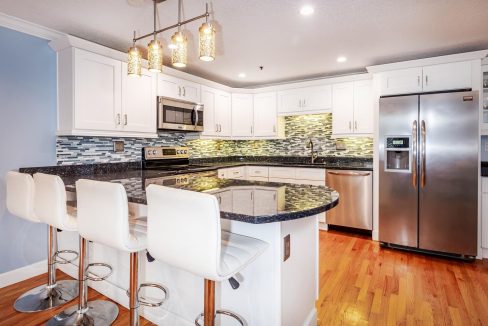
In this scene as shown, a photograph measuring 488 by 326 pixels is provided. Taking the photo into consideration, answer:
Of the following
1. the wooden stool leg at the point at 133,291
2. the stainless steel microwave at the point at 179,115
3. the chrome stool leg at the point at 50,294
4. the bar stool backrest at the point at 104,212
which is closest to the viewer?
the bar stool backrest at the point at 104,212

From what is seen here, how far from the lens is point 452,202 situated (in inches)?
114

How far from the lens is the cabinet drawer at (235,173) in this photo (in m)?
4.11

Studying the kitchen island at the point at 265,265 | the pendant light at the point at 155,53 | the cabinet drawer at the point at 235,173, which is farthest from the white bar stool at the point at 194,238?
the cabinet drawer at the point at 235,173

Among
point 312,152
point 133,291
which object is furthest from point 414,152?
point 133,291

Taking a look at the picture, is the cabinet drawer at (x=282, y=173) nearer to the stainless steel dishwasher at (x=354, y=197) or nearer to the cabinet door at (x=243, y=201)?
the stainless steel dishwasher at (x=354, y=197)

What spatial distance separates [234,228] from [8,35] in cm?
259

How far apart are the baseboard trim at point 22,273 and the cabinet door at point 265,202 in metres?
2.32

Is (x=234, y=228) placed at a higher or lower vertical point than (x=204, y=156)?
lower

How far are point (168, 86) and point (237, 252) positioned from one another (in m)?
2.81

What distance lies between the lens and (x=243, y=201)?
1.38 metres

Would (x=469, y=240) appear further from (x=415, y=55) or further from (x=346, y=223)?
(x=415, y=55)

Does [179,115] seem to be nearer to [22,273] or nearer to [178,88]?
[178,88]

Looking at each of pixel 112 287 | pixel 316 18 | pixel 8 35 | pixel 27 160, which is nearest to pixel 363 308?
pixel 112 287

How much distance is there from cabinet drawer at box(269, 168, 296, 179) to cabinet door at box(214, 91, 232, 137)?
0.98m
